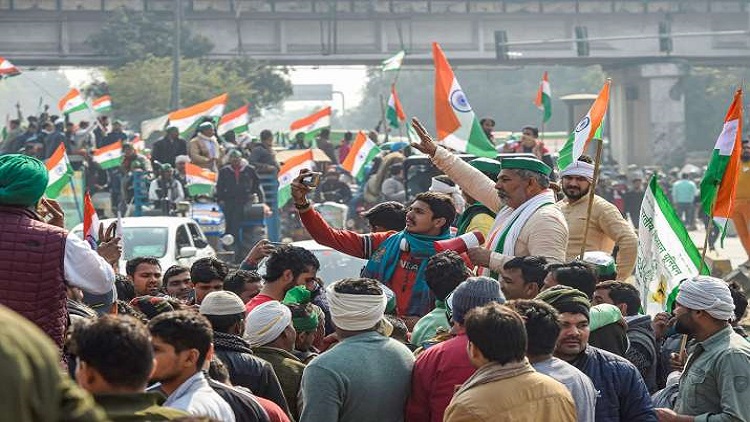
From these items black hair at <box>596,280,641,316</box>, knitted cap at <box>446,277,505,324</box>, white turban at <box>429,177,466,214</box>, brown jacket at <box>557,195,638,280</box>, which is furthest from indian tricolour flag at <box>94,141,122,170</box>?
knitted cap at <box>446,277,505,324</box>

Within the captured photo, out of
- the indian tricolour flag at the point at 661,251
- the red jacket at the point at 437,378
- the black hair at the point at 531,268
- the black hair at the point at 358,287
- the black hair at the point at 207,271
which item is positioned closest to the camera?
the red jacket at the point at 437,378

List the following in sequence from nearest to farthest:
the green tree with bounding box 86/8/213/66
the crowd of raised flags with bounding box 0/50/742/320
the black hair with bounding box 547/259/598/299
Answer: the black hair with bounding box 547/259/598/299
the crowd of raised flags with bounding box 0/50/742/320
the green tree with bounding box 86/8/213/66

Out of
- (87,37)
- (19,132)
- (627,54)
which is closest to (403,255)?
(19,132)

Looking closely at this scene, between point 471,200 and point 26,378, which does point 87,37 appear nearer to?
point 471,200

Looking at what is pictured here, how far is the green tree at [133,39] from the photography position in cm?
6456

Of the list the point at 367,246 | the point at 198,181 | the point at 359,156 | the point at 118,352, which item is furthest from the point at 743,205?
the point at 118,352

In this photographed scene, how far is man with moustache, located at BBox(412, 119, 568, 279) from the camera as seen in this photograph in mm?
8516

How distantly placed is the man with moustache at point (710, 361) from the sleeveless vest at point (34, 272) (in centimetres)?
249

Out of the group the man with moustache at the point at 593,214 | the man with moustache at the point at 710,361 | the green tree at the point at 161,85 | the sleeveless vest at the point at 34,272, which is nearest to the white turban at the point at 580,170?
the man with moustache at the point at 593,214

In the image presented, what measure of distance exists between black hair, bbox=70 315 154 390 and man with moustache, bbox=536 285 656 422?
7.59 feet

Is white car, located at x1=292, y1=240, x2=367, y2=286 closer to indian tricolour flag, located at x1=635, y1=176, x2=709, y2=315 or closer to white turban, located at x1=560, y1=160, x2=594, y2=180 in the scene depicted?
white turban, located at x1=560, y1=160, x2=594, y2=180

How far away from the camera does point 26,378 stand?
10.3ft

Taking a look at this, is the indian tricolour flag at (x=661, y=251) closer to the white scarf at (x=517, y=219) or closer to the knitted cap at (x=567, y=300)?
the white scarf at (x=517, y=219)

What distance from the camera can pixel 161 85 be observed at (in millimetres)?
59875
